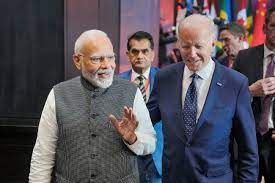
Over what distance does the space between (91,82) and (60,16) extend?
92.7 inches

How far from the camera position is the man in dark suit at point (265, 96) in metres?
2.74

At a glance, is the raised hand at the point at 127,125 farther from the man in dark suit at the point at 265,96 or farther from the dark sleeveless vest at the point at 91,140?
the man in dark suit at the point at 265,96

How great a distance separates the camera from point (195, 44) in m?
2.01

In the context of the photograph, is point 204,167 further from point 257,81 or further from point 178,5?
point 178,5

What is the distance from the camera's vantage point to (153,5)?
4355 millimetres

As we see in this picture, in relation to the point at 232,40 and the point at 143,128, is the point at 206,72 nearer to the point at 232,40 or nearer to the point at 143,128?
the point at 143,128

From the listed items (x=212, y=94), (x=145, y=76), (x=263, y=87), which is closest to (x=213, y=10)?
(x=145, y=76)

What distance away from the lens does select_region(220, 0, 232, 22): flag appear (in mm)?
4473

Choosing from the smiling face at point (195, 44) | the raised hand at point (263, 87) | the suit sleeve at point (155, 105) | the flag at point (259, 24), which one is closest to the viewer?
the smiling face at point (195, 44)

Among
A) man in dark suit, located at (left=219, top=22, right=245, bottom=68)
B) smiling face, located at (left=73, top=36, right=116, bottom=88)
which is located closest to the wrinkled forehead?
smiling face, located at (left=73, top=36, right=116, bottom=88)

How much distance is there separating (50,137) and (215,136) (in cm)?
77

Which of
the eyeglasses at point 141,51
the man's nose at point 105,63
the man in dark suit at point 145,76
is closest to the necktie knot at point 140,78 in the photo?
the man in dark suit at point 145,76

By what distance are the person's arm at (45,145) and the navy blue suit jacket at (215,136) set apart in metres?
0.53

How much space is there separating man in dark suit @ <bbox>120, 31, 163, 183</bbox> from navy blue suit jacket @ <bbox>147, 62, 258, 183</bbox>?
883 millimetres
